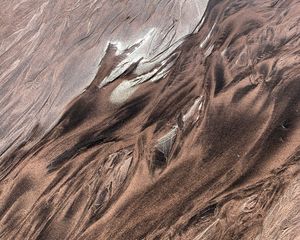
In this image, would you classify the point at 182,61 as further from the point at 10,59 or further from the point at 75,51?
the point at 10,59

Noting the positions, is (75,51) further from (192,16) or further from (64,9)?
(192,16)

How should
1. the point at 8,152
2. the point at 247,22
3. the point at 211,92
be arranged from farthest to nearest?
the point at 247,22, the point at 211,92, the point at 8,152

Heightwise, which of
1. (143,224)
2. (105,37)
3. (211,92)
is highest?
(105,37)

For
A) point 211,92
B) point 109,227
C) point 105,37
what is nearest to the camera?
point 109,227

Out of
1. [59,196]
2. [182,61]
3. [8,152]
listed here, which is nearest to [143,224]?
[59,196]

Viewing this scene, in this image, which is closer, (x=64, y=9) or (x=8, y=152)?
(x=8, y=152)

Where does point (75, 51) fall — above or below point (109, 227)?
above

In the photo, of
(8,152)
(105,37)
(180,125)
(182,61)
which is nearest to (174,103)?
(180,125)
